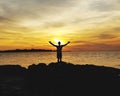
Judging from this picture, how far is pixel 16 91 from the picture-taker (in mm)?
17656

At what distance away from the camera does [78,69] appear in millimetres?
21266

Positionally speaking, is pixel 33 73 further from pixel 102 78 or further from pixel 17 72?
pixel 102 78

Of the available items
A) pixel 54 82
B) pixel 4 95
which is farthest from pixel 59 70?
pixel 4 95

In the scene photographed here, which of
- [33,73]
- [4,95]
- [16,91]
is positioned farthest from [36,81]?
[4,95]

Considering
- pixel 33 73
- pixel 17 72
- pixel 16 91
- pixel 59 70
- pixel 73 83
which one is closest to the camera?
pixel 16 91

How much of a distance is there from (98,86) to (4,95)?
7643 mm

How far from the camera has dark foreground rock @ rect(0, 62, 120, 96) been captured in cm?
1802

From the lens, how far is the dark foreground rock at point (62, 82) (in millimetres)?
18016

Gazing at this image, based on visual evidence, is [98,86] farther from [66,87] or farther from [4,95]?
[4,95]

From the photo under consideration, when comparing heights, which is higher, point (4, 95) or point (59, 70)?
point (59, 70)

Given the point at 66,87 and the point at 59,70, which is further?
the point at 59,70

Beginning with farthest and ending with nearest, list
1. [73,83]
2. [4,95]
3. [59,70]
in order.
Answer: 1. [59,70]
2. [73,83]
3. [4,95]

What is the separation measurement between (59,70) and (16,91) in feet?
15.1

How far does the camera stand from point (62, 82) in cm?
1916
